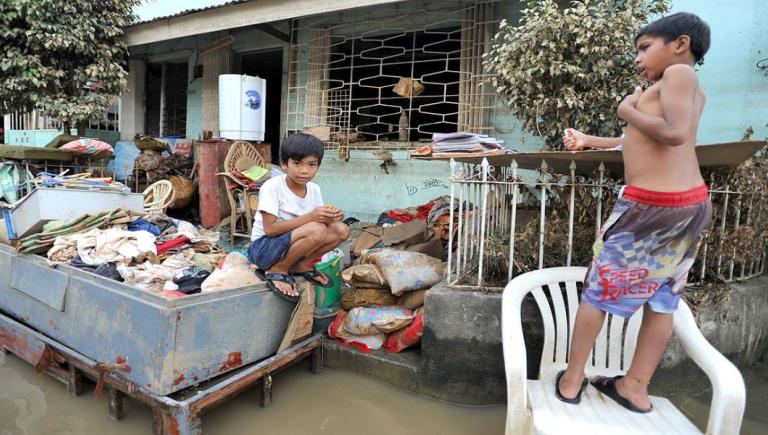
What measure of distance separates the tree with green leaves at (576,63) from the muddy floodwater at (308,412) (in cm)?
250

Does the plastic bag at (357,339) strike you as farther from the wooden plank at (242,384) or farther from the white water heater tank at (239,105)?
the white water heater tank at (239,105)

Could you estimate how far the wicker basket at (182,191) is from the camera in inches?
273

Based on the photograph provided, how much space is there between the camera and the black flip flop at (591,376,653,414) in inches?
73.5

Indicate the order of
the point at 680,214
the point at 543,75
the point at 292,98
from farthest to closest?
1. the point at 292,98
2. the point at 543,75
3. the point at 680,214

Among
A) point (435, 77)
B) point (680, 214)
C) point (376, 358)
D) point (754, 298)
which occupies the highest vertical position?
point (435, 77)

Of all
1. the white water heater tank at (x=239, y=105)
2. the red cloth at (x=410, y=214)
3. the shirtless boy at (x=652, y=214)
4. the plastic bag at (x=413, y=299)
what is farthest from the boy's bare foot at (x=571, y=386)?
the white water heater tank at (x=239, y=105)

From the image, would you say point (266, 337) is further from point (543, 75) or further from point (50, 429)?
point (543, 75)

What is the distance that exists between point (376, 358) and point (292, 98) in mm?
5483

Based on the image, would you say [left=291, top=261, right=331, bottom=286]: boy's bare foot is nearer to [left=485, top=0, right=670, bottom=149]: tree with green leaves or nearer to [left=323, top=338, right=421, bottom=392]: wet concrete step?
[left=323, top=338, right=421, bottom=392]: wet concrete step

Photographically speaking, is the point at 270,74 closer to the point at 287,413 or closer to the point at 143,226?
the point at 143,226

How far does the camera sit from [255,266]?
9.48 feet

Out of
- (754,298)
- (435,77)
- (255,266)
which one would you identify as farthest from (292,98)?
(754,298)

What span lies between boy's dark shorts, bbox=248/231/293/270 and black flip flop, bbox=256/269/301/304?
4 cm

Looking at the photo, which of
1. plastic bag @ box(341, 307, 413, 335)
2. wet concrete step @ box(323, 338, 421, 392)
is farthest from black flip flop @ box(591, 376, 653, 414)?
plastic bag @ box(341, 307, 413, 335)
